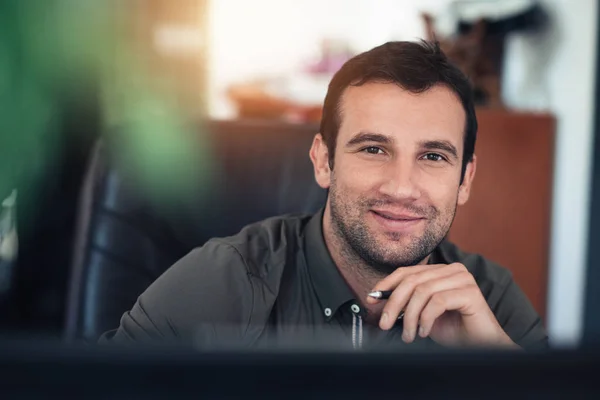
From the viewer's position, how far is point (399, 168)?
484 millimetres

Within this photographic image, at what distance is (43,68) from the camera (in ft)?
2.15

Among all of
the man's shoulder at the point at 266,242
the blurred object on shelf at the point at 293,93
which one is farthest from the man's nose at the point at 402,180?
the blurred object on shelf at the point at 293,93

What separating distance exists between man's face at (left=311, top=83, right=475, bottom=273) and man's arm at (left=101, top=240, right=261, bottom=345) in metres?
0.11

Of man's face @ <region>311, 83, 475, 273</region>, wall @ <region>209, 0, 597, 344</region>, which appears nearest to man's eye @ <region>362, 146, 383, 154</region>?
man's face @ <region>311, 83, 475, 273</region>

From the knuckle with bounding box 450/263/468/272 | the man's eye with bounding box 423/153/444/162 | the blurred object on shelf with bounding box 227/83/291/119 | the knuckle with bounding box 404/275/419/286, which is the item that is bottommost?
the knuckle with bounding box 404/275/419/286

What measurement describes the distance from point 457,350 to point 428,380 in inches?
0.4

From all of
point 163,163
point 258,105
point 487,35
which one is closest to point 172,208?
point 163,163

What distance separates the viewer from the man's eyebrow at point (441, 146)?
483mm

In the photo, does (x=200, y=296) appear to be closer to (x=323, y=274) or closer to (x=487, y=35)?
(x=323, y=274)

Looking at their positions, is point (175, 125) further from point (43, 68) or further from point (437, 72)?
point (437, 72)

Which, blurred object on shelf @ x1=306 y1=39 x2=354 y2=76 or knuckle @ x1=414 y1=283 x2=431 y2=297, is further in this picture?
blurred object on shelf @ x1=306 y1=39 x2=354 y2=76

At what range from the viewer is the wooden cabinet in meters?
1.07

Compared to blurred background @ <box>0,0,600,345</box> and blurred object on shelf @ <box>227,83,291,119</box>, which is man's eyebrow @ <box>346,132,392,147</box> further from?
blurred object on shelf @ <box>227,83,291,119</box>

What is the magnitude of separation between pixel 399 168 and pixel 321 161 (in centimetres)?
12
